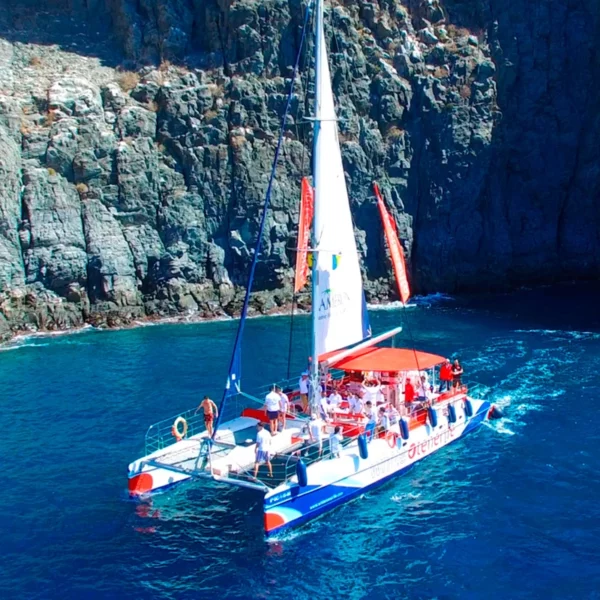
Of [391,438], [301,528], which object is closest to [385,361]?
[391,438]

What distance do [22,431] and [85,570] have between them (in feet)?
46.2

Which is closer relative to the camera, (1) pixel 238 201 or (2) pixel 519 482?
(2) pixel 519 482

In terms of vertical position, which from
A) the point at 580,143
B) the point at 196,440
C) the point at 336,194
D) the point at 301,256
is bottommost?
the point at 196,440

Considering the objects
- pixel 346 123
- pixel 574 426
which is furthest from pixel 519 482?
pixel 346 123

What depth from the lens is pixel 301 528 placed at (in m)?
24.1

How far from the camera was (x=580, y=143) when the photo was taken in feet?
237

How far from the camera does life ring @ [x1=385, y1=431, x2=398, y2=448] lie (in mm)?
27594

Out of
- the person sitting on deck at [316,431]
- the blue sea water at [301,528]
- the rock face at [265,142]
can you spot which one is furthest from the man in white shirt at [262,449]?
the rock face at [265,142]

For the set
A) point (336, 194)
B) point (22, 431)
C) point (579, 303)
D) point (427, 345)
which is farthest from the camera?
point (579, 303)

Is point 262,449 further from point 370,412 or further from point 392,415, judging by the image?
point 392,415

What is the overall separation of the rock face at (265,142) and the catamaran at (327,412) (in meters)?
31.7

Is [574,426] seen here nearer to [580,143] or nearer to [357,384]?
[357,384]

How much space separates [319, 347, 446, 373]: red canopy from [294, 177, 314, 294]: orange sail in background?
3549mm

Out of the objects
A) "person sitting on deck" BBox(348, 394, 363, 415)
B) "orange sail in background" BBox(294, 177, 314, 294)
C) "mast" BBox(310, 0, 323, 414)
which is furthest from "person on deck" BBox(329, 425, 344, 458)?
"orange sail in background" BBox(294, 177, 314, 294)
